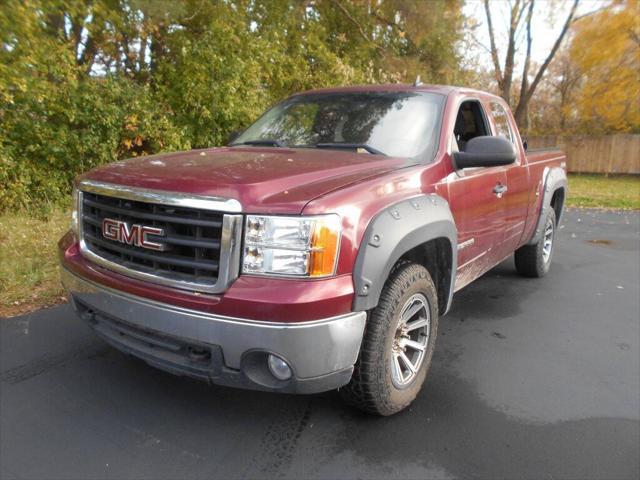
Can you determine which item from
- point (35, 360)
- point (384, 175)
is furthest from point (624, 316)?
point (35, 360)

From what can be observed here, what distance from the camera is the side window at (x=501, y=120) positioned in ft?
14.5

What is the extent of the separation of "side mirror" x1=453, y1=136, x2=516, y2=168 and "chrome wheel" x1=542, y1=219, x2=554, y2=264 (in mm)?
2743

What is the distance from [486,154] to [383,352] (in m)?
1.52

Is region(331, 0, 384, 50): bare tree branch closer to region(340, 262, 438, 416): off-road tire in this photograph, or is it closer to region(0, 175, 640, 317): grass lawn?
region(0, 175, 640, 317): grass lawn

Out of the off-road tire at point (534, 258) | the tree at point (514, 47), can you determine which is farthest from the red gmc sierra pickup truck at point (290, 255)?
the tree at point (514, 47)

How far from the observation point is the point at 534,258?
548 cm

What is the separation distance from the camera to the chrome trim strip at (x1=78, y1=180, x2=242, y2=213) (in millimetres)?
2176

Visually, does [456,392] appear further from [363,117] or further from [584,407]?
[363,117]

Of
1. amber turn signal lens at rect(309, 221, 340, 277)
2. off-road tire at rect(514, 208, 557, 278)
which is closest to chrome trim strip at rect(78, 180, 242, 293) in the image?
amber turn signal lens at rect(309, 221, 340, 277)

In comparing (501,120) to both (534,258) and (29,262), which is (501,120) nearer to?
(534,258)

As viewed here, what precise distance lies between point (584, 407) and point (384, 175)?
184 centimetres

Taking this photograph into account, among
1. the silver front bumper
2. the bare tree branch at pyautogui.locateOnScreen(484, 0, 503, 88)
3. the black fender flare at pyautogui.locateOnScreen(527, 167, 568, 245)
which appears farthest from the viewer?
the bare tree branch at pyautogui.locateOnScreen(484, 0, 503, 88)

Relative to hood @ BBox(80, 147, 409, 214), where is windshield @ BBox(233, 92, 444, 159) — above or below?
above

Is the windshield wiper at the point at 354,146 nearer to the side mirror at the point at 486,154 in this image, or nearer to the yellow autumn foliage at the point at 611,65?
the side mirror at the point at 486,154
